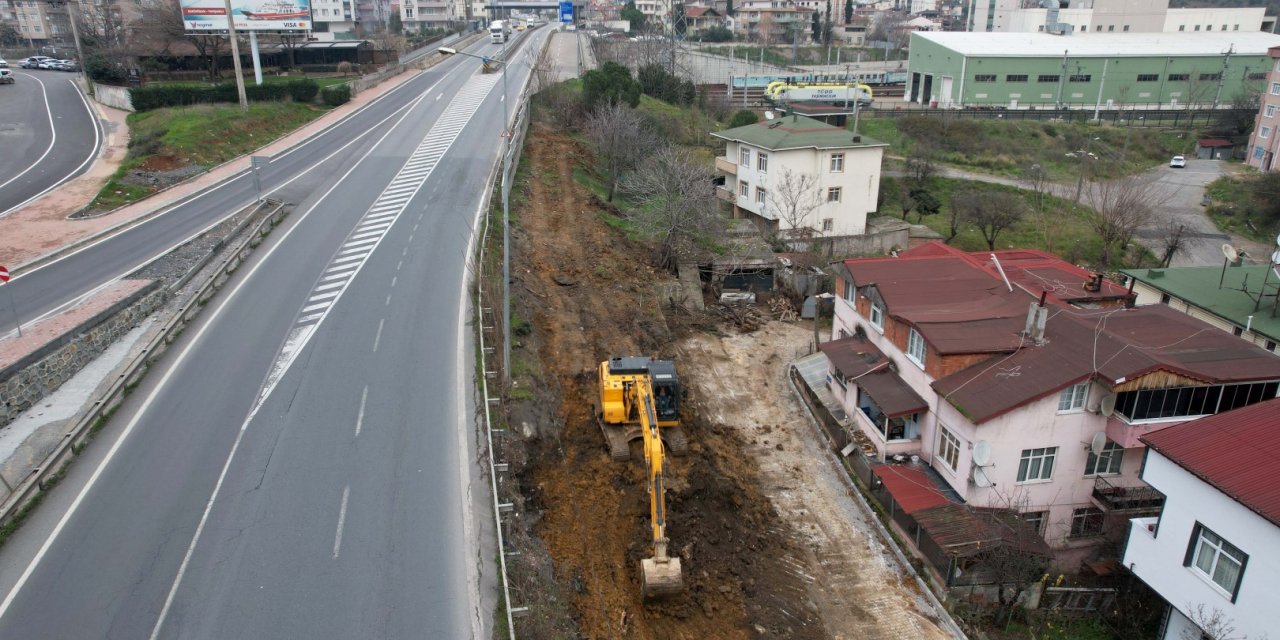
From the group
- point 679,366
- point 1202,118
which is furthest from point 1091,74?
point 679,366

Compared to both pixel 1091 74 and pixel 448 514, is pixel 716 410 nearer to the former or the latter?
pixel 448 514

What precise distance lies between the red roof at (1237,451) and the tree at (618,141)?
36.5 meters

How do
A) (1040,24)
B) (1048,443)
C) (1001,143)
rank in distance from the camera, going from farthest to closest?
(1040,24) < (1001,143) < (1048,443)

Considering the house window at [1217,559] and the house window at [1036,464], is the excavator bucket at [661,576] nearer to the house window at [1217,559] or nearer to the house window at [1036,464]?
the house window at [1036,464]

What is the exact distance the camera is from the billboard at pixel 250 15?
62.6 meters

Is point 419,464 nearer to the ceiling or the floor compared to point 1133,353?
nearer to the floor

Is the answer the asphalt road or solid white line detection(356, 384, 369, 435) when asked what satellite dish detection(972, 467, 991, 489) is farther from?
the asphalt road

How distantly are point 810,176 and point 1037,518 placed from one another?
→ 92.6 feet

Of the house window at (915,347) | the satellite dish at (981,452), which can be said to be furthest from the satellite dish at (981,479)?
the house window at (915,347)

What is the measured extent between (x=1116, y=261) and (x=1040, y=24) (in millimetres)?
80184

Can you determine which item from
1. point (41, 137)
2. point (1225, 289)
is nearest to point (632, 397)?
point (1225, 289)

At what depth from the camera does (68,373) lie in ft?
82.5

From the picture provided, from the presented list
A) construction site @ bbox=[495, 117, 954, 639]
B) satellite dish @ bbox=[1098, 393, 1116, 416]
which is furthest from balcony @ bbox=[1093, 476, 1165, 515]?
construction site @ bbox=[495, 117, 954, 639]

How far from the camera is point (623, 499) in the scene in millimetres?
24250
